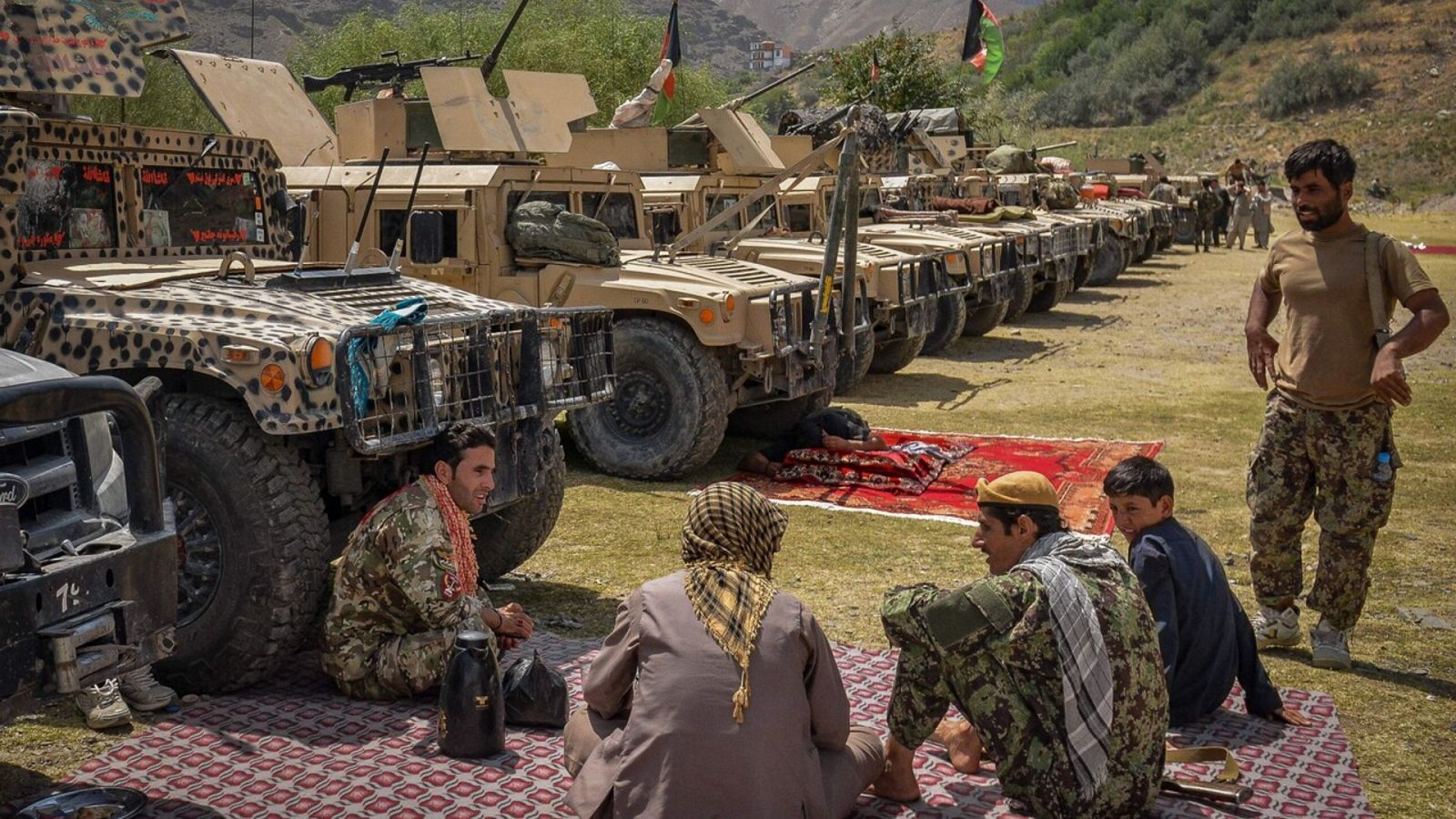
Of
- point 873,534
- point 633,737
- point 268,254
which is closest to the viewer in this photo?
point 633,737

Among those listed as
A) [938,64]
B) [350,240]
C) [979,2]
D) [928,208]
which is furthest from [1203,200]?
[350,240]

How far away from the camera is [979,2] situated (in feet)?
75.8

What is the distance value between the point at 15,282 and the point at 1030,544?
11.0ft

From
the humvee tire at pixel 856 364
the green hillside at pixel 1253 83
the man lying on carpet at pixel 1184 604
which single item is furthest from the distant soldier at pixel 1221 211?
the man lying on carpet at pixel 1184 604

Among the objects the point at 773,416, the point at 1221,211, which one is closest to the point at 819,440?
the point at 773,416

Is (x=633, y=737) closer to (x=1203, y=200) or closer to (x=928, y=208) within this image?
(x=928, y=208)

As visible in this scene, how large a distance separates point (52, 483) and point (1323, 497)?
396 cm

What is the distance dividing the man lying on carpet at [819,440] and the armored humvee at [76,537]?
5.05 m

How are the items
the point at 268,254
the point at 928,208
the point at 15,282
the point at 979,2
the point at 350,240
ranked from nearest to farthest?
the point at 15,282 → the point at 268,254 → the point at 350,240 → the point at 928,208 → the point at 979,2

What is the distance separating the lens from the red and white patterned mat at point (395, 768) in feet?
12.9

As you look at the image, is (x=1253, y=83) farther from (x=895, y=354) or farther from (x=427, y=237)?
(x=427, y=237)

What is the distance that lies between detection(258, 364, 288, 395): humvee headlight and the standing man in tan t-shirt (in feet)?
10.4

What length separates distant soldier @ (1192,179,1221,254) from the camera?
30578 mm

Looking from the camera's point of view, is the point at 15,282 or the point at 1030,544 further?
the point at 15,282
